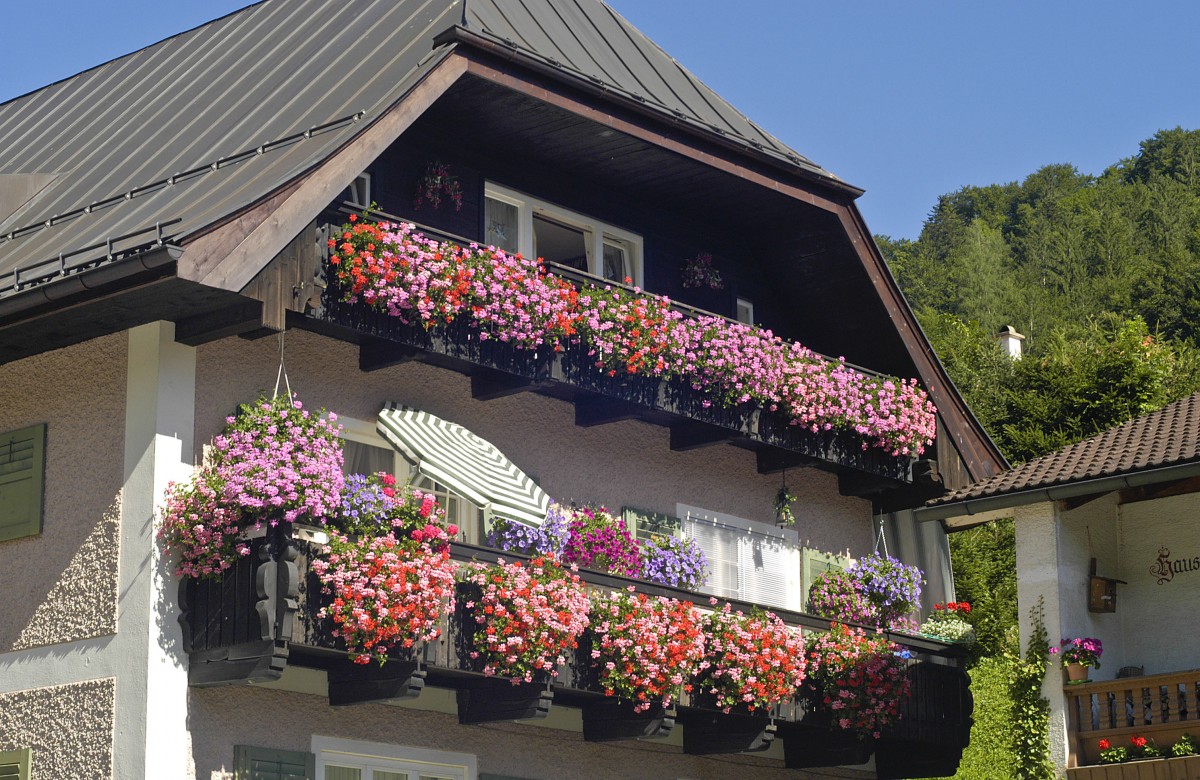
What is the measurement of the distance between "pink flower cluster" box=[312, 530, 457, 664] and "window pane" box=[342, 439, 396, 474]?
7.32 ft

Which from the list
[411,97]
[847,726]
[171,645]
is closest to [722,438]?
[847,726]

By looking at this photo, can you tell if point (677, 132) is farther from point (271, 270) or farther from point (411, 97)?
point (271, 270)

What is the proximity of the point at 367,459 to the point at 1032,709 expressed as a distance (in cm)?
723

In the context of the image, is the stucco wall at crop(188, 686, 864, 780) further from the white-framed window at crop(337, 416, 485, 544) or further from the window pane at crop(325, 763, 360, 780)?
the white-framed window at crop(337, 416, 485, 544)

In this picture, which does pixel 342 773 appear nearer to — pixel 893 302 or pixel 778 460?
pixel 778 460

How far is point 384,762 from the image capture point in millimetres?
17047

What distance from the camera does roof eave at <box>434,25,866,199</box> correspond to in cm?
1722

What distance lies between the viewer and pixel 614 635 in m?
17.0

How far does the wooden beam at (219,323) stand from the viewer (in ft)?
50.3

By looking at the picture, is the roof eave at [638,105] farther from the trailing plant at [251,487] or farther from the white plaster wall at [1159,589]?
the white plaster wall at [1159,589]

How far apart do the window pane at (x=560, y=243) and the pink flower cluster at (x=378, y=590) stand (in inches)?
232

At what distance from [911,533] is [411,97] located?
382 inches

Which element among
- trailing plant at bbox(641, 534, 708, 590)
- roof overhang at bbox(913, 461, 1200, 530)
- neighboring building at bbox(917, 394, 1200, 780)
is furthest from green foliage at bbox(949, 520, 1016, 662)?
trailing plant at bbox(641, 534, 708, 590)

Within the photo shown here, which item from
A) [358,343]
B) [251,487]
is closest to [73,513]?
[251,487]
